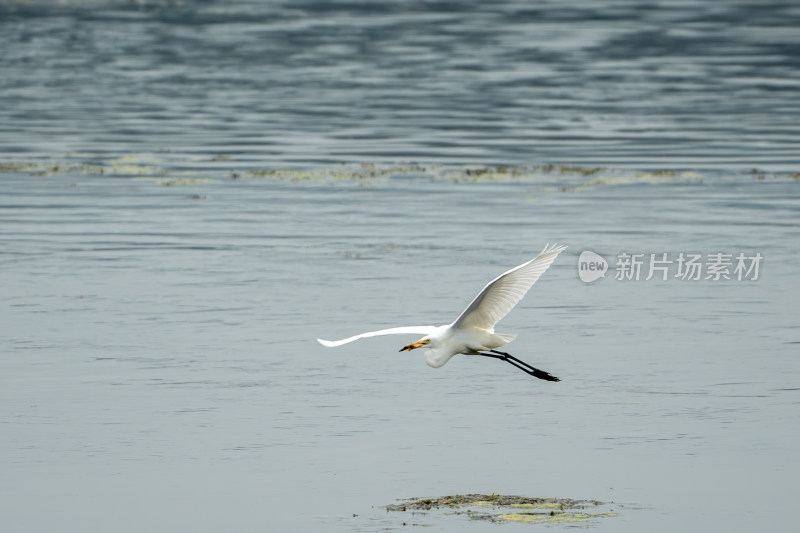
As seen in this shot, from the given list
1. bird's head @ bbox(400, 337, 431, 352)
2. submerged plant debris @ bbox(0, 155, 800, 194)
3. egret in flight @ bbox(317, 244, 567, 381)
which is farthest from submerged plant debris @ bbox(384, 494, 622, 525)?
submerged plant debris @ bbox(0, 155, 800, 194)

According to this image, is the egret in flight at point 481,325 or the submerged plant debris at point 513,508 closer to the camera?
the submerged plant debris at point 513,508

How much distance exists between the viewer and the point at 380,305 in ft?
51.9

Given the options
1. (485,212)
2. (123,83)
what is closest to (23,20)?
(123,83)

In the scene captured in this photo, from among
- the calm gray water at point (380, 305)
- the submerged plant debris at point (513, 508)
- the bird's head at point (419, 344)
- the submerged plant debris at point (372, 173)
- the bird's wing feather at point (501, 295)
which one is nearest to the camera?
the submerged plant debris at point (513, 508)

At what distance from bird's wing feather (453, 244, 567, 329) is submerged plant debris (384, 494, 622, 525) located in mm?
1509

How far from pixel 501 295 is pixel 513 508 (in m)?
2.05

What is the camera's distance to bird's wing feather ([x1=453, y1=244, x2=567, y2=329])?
10.9 m

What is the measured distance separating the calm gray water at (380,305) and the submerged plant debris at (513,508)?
0.16 m

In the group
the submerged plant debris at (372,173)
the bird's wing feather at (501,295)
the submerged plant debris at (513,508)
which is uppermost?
the bird's wing feather at (501,295)

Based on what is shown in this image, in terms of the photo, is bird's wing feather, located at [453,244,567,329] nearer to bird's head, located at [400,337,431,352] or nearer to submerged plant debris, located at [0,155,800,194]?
bird's head, located at [400,337,431,352]

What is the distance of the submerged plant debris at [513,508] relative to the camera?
9.34m

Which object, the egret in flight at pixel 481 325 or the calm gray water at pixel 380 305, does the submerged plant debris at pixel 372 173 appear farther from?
the egret in flight at pixel 481 325

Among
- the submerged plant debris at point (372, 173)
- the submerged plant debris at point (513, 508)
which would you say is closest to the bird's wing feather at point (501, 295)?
the submerged plant debris at point (513, 508)

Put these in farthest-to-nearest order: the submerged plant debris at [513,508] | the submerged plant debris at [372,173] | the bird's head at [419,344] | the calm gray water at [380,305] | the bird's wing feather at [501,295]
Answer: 1. the submerged plant debris at [372,173]
2. the bird's wing feather at [501,295]
3. the bird's head at [419,344]
4. the calm gray water at [380,305]
5. the submerged plant debris at [513,508]
